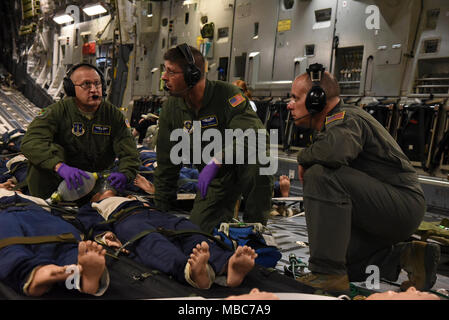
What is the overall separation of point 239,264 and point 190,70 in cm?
138

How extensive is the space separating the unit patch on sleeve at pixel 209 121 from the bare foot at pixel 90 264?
1467 millimetres

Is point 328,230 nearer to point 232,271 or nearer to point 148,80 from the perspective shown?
point 232,271

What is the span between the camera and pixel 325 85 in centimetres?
197

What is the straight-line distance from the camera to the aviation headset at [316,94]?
75.5 inches

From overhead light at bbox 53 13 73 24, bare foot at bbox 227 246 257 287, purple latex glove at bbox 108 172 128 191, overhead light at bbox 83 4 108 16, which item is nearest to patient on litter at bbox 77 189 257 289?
Answer: bare foot at bbox 227 246 257 287

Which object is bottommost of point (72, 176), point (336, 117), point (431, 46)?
point (72, 176)

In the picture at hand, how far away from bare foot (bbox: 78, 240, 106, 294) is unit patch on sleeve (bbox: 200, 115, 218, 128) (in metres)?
1.47

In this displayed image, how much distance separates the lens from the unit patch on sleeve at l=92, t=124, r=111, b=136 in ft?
9.77

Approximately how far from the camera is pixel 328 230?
66.7 inches

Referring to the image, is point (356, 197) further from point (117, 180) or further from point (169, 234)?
point (117, 180)

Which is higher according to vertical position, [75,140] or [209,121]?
[209,121]

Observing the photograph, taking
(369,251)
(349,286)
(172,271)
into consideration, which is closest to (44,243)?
(172,271)

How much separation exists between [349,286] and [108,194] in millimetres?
1511

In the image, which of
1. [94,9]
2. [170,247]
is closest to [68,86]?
[170,247]
